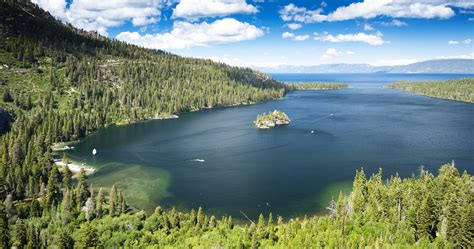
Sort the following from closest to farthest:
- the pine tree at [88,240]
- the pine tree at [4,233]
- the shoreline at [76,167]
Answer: the pine tree at [88,240] < the pine tree at [4,233] < the shoreline at [76,167]

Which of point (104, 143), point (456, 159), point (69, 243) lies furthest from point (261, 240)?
point (104, 143)

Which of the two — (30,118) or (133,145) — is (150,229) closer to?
(133,145)

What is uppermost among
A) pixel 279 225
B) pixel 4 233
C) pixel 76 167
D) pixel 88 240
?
pixel 76 167

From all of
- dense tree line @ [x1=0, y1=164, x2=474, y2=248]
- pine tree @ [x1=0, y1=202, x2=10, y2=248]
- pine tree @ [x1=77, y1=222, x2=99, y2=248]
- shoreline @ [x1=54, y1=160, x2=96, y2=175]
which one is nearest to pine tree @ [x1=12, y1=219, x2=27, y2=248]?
dense tree line @ [x1=0, y1=164, x2=474, y2=248]

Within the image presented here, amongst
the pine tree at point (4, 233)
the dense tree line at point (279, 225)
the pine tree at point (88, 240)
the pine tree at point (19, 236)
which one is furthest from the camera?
the pine tree at point (4, 233)

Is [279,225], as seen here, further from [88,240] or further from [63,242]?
[63,242]

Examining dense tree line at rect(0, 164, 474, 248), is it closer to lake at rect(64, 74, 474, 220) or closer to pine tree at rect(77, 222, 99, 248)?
pine tree at rect(77, 222, 99, 248)

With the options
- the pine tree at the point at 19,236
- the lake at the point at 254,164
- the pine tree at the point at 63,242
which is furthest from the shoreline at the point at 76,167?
the pine tree at the point at 63,242

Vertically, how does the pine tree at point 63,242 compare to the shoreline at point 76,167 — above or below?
below

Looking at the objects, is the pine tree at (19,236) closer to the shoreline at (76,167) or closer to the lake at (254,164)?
the lake at (254,164)

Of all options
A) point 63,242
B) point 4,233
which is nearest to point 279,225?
point 63,242

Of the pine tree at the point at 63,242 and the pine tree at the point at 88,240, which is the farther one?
the pine tree at the point at 63,242
